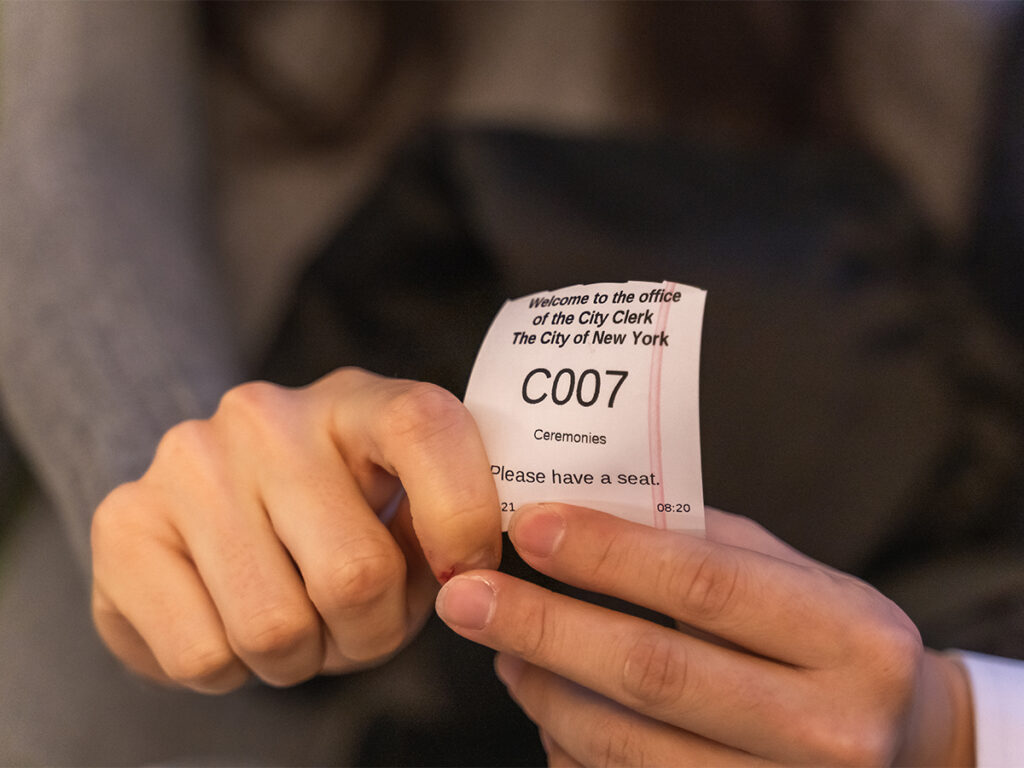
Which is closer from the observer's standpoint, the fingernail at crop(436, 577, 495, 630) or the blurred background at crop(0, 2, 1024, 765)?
the fingernail at crop(436, 577, 495, 630)

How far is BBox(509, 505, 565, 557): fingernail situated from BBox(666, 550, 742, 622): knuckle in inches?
2.2

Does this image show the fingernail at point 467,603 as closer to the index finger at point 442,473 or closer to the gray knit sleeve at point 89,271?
the index finger at point 442,473

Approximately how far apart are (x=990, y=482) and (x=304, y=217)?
983 mm

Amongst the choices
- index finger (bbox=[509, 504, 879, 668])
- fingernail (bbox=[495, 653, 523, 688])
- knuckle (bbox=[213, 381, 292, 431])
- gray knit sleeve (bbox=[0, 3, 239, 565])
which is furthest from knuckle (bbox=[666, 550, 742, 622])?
gray knit sleeve (bbox=[0, 3, 239, 565])

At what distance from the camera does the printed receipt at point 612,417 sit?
1.09 ft

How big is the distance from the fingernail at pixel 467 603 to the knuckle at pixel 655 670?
0.07 meters

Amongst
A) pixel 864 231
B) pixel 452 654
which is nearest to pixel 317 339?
pixel 452 654

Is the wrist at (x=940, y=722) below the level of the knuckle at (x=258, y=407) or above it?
below

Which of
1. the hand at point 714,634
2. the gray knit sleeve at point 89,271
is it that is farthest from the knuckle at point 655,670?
the gray knit sleeve at point 89,271

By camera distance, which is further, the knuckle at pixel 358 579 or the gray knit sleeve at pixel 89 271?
the gray knit sleeve at pixel 89 271

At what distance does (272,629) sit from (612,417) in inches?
8.5

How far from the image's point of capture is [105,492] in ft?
2.06

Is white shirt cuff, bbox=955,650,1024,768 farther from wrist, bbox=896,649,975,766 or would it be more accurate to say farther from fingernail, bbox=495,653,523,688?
fingernail, bbox=495,653,523,688

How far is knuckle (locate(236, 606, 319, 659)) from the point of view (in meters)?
0.36
